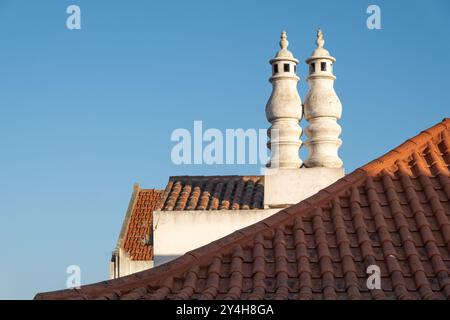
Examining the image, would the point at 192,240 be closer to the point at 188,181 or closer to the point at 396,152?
the point at 188,181

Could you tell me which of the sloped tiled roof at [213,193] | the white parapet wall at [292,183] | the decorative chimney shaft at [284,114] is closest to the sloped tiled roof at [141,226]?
the sloped tiled roof at [213,193]

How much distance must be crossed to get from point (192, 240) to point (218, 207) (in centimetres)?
103

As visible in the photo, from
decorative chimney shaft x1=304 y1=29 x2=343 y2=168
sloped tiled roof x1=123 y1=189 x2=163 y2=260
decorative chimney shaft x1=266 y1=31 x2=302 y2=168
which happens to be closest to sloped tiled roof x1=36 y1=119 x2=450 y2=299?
decorative chimney shaft x1=304 y1=29 x2=343 y2=168

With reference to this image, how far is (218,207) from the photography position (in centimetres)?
2206

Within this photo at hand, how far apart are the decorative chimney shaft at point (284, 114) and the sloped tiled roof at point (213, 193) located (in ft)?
3.86

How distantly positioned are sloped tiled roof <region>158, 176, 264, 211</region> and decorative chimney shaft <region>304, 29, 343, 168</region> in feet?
5.64

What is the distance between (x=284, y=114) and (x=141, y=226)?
13.9 meters

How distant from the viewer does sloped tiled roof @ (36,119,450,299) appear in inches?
459

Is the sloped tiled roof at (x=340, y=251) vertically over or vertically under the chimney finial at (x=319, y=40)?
under

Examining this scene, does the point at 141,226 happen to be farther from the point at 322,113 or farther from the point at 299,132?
the point at 322,113

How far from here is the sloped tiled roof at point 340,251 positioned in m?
11.6

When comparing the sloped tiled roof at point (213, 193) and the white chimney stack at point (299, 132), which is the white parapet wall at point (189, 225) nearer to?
the sloped tiled roof at point (213, 193)
